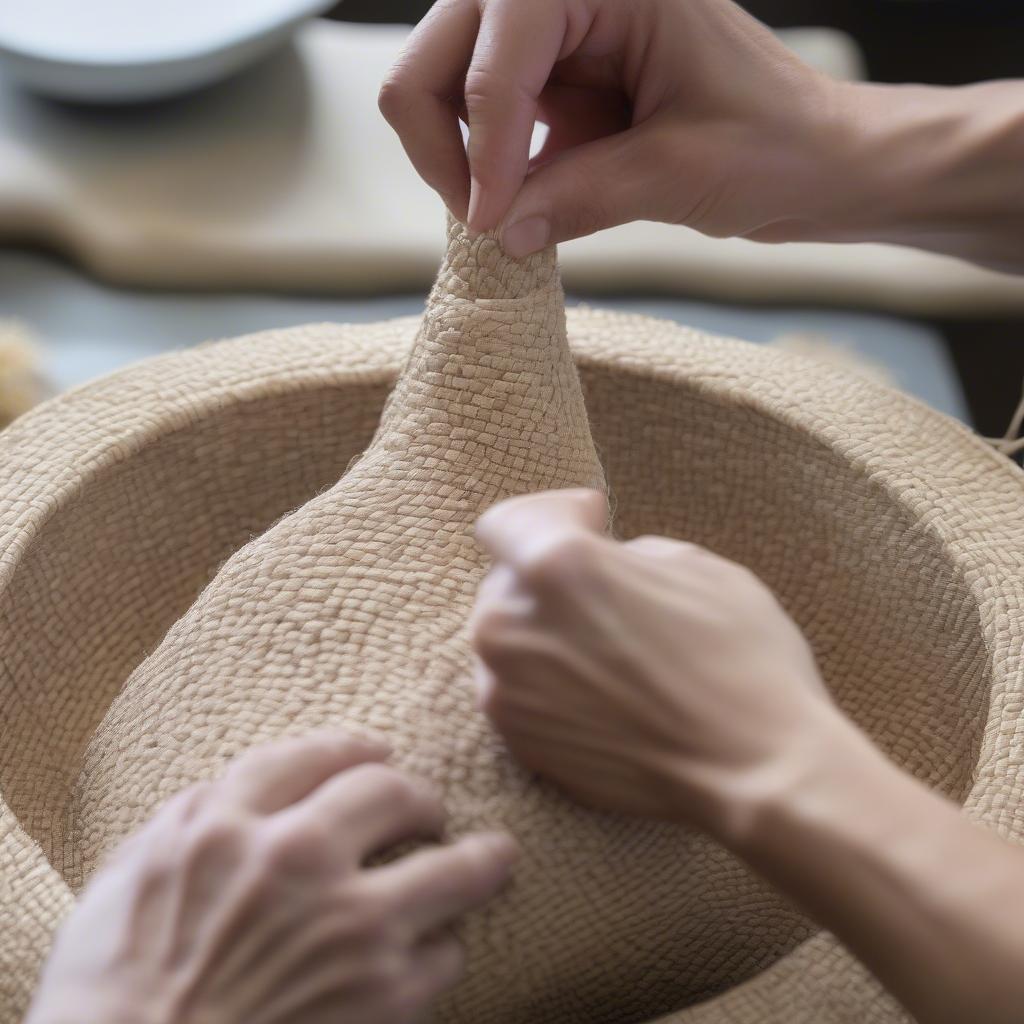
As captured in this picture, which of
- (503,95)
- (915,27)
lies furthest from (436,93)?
(915,27)

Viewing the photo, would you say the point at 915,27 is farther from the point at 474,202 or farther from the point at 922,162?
the point at 474,202

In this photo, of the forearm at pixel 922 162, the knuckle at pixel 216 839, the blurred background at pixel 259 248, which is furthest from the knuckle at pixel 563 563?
the blurred background at pixel 259 248

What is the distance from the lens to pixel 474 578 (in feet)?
1.67

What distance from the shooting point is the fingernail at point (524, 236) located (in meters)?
0.53

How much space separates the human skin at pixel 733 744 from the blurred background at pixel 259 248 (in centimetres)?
62

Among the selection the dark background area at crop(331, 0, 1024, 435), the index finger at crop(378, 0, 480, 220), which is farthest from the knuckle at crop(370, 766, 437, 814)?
the dark background area at crop(331, 0, 1024, 435)

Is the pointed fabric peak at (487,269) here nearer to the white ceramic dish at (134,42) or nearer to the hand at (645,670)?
the hand at (645,670)

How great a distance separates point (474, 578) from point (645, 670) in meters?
0.13

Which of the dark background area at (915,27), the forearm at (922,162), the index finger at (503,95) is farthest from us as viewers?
the dark background area at (915,27)

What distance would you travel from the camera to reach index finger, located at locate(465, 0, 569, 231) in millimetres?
518

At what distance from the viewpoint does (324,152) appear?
1133mm

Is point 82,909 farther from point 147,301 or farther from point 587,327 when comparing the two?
point 147,301

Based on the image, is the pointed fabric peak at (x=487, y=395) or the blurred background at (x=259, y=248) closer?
the pointed fabric peak at (x=487, y=395)

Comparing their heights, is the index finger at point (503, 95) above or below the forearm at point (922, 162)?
above
